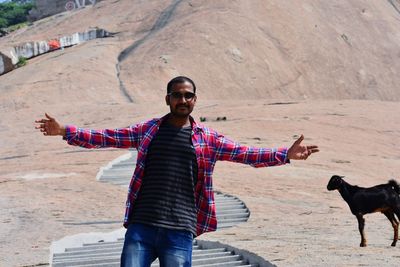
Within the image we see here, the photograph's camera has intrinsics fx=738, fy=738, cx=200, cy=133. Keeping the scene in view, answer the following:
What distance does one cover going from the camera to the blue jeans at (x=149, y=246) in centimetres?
399

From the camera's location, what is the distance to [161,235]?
4004 mm

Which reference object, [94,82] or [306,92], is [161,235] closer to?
[94,82]

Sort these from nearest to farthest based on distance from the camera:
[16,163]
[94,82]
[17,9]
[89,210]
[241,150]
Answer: [241,150], [89,210], [16,163], [94,82], [17,9]

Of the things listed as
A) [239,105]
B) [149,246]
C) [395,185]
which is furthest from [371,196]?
[239,105]

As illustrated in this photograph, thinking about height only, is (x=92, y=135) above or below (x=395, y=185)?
above

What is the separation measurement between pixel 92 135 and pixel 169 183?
24.6 inches

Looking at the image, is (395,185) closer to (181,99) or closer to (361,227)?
(361,227)

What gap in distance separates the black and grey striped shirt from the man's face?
0.10 m

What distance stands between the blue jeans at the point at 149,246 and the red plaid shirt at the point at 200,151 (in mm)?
138

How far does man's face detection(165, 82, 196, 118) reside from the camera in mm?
4219

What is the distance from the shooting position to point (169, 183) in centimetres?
407

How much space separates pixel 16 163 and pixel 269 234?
1226cm

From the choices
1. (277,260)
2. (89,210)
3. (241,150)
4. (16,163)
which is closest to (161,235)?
(241,150)

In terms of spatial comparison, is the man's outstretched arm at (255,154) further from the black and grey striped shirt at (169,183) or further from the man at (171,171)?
the black and grey striped shirt at (169,183)
